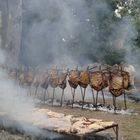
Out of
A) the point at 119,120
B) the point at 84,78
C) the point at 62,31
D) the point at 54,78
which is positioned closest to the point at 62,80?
the point at 54,78

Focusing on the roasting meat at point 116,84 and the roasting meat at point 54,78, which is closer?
the roasting meat at point 116,84

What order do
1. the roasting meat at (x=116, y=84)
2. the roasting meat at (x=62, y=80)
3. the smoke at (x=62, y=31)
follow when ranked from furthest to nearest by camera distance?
the smoke at (x=62, y=31) < the roasting meat at (x=62, y=80) < the roasting meat at (x=116, y=84)

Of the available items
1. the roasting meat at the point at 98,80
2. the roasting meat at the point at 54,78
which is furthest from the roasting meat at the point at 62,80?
the roasting meat at the point at 98,80

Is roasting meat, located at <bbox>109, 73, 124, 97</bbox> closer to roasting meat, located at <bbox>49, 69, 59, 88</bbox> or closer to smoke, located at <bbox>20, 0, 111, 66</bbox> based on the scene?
roasting meat, located at <bbox>49, 69, 59, 88</bbox>

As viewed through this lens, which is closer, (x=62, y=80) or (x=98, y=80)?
(x=98, y=80)

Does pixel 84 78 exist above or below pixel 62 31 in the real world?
below

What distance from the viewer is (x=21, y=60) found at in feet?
79.7

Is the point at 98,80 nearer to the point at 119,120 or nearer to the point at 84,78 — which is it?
the point at 84,78

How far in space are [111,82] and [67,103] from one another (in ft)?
8.25

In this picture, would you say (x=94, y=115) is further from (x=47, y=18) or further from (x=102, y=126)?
(x=47, y=18)

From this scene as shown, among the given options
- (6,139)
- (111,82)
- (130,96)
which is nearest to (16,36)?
(130,96)

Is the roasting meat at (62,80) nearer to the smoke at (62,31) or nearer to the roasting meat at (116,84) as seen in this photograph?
the roasting meat at (116,84)

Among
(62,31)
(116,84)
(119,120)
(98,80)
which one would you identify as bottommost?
(119,120)

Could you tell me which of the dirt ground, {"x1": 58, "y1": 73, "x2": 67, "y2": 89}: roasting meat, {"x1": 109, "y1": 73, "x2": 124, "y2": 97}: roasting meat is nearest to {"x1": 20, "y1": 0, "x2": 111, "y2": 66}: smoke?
{"x1": 58, "y1": 73, "x2": 67, "y2": 89}: roasting meat
